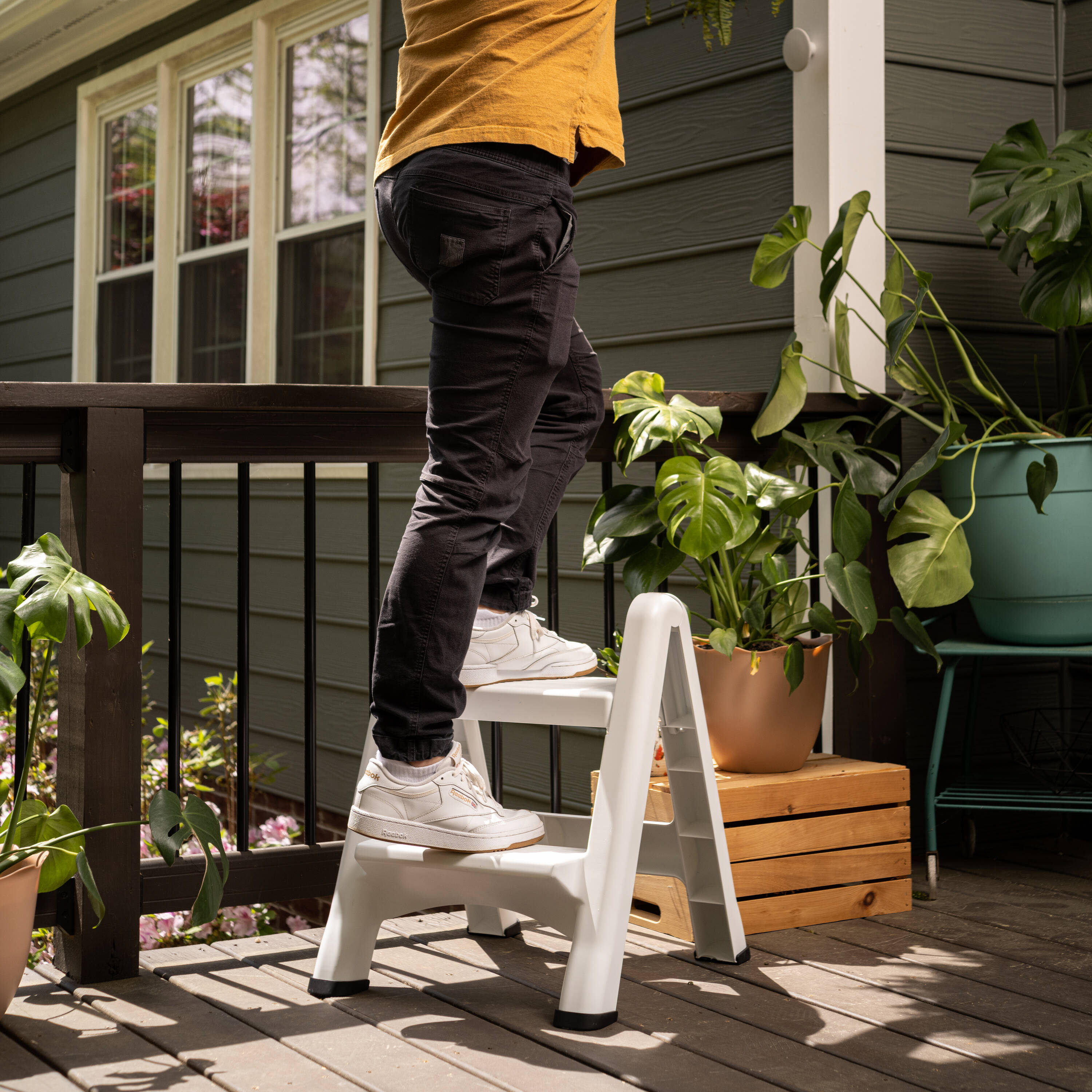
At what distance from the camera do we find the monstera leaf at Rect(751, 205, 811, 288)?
2521 mm

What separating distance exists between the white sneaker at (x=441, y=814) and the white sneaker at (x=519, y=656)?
0.15m

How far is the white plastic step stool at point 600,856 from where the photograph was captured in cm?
171

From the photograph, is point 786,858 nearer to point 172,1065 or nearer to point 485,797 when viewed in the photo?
point 485,797

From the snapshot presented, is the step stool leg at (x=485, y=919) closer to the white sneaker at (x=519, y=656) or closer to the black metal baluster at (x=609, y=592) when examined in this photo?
the white sneaker at (x=519, y=656)

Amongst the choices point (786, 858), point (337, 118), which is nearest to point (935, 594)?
point (786, 858)

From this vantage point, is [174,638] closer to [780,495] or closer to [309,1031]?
[309,1031]

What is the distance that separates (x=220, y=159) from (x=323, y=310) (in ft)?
3.39

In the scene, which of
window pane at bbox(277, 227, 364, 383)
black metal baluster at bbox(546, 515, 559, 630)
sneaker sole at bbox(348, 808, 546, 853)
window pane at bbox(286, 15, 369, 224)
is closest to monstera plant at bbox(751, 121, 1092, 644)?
black metal baluster at bbox(546, 515, 559, 630)

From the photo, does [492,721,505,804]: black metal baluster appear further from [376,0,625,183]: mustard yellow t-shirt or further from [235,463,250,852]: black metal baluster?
[376,0,625,183]: mustard yellow t-shirt

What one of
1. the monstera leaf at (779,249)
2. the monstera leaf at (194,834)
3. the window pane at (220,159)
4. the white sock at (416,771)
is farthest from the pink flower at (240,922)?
the window pane at (220,159)

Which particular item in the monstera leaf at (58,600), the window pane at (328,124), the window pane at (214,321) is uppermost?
the window pane at (328,124)

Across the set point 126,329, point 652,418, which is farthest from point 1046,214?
point 126,329

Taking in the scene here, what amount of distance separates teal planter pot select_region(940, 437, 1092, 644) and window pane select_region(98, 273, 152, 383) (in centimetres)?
387

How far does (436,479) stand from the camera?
5.41 feet
